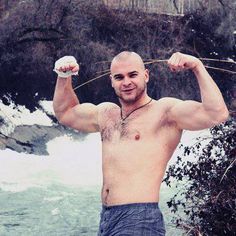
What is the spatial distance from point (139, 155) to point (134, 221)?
0.30 meters

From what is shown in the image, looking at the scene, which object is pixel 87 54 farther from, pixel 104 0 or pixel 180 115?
pixel 180 115

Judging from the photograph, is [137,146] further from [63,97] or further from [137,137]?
[63,97]

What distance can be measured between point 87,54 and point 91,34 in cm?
75

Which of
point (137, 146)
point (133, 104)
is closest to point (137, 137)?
point (137, 146)

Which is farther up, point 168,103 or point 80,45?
point 80,45

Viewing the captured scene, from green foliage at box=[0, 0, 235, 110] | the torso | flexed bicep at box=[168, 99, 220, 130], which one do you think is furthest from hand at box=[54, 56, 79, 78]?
green foliage at box=[0, 0, 235, 110]

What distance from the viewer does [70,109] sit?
3.00 metres

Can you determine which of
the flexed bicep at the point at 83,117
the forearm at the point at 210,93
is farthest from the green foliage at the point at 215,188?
the forearm at the point at 210,93

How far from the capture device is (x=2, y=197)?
8.54 metres

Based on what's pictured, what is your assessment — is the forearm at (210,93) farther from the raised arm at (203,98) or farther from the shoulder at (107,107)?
the shoulder at (107,107)

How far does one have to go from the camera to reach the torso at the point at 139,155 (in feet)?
8.39

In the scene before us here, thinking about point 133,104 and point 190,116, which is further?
point 133,104

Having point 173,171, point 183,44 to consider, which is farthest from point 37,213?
point 183,44

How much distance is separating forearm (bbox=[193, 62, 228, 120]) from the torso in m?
0.29
